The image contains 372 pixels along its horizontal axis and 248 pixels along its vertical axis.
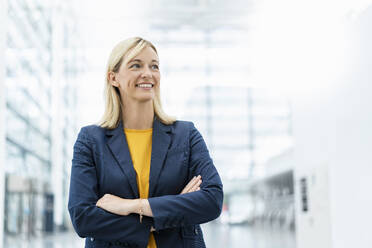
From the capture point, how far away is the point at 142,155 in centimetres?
204

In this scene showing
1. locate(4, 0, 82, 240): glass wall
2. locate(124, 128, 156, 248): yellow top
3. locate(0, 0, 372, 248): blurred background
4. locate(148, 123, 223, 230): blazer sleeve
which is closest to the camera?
locate(148, 123, 223, 230): blazer sleeve

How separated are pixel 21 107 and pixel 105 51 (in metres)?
5.12

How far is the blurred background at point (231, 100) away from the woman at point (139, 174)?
2.98 meters

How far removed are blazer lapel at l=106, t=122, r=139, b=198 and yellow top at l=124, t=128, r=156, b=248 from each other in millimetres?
36

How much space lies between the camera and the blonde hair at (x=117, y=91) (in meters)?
2.03

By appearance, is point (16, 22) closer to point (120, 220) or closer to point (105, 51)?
point (105, 51)

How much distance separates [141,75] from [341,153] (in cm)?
363

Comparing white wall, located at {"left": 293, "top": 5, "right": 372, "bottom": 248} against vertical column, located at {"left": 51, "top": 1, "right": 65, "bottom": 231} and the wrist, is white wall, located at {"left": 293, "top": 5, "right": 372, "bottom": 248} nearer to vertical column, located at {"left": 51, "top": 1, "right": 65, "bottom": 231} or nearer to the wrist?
the wrist

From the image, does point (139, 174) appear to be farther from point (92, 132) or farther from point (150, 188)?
point (92, 132)

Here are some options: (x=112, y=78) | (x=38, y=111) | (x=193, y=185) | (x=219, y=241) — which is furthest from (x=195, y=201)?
(x=38, y=111)

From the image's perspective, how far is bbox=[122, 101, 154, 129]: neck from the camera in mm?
2084

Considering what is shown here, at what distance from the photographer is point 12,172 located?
572 inches

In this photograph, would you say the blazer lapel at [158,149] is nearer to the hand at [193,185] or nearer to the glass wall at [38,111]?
the hand at [193,185]

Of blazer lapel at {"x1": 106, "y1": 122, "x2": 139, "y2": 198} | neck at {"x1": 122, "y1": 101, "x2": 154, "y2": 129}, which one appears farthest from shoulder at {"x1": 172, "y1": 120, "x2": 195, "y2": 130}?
blazer lapel at {"x1": 106, "y1": 122, "x2": 139, "y2": 198}
